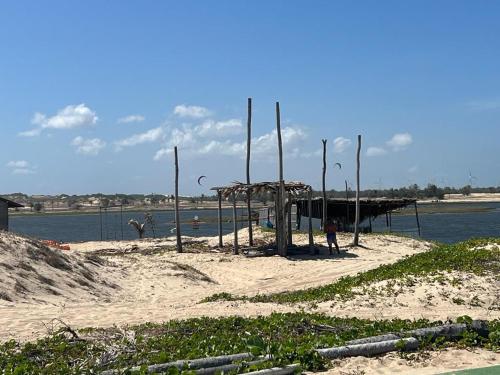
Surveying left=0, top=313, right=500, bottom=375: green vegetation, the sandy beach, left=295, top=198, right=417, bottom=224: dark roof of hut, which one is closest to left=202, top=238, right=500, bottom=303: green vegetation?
the sandy beach

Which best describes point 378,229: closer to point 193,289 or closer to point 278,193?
point 278,193

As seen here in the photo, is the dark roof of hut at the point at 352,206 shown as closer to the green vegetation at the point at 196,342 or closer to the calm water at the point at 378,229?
the calm water at the point at 378,229

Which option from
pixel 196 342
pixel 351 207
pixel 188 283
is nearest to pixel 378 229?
pixel 351 207

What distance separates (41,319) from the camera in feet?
35.8

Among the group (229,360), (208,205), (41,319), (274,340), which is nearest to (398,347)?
(274,340)

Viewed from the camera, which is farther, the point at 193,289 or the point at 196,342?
the point at 193,289

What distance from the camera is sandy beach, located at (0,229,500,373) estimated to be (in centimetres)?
1097

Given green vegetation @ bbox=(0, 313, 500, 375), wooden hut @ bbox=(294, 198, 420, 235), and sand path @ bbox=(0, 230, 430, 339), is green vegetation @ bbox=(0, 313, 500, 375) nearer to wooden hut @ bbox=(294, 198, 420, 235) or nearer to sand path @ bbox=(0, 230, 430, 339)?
sand path @ bbox=(0, 230, 430, 339)

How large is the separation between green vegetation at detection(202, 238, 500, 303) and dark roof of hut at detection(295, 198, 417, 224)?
17656 mm

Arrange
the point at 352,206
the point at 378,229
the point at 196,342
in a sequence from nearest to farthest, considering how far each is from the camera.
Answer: the point at 196,342 < the point at 352,206 < the point at 378,229

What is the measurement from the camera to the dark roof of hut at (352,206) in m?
33.8

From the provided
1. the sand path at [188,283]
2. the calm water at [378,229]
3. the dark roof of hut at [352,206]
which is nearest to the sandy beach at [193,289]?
the sand path at [188,283]

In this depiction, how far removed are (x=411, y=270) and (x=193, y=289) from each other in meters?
6.10

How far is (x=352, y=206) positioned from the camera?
116 feet
